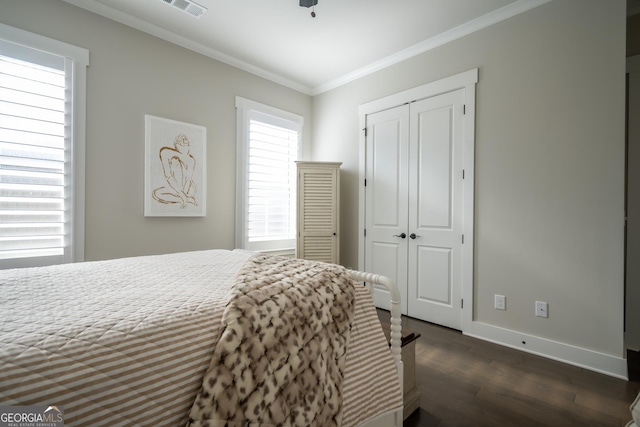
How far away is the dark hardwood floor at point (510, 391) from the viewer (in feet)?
5.23

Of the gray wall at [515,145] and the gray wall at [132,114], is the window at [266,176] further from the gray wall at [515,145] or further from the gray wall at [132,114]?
the gray wall at [515,145]

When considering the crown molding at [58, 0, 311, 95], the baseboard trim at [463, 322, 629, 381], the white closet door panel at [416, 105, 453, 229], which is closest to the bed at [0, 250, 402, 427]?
the baseboard trim at [463, 322, 629, 381]

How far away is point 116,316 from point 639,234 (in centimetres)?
343

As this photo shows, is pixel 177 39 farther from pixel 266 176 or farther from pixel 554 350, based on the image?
pixel 554 350

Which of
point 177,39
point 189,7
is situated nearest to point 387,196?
point 189,7

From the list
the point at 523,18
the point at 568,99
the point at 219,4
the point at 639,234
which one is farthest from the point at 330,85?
the point at 639,234

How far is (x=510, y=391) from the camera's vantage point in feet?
6.03

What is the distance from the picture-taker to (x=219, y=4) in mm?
2492

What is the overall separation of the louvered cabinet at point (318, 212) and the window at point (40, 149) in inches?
82.2

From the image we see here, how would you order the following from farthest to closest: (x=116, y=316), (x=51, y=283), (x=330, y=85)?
(x=330, y=85), (x=51, y=283), (x=116, y=316)

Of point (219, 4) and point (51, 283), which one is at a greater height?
point (219, 4)

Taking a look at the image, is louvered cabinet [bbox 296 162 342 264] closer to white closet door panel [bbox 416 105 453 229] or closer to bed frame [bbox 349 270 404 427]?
white closet door panel [bbox 416 105 453 229]

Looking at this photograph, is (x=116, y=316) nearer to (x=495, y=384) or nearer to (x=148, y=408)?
(x=148, y=408)

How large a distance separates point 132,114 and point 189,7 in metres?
1.05
